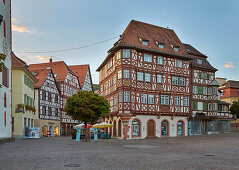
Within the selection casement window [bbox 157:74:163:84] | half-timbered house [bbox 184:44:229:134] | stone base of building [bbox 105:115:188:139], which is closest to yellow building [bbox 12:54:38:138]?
stone base of building [bbox 105:115:188:139]

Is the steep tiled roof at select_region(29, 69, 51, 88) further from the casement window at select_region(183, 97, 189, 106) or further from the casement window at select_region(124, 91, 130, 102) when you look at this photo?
the casement window at select_region(183, 97, 189, 106)

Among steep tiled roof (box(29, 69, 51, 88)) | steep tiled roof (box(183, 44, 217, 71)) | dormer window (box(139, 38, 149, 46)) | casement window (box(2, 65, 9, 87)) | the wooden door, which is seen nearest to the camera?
casement window (box(2, 65, 9, 87))

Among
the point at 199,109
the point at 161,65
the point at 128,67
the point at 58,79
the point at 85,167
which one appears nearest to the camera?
the point at 85,167

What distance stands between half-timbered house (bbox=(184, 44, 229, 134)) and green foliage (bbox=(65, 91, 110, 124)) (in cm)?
1594

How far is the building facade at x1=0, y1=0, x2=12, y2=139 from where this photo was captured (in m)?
26.9

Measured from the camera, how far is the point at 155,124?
4103 centimetres

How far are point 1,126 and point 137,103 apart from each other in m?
17.5

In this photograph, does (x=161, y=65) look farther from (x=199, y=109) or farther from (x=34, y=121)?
(x=34, y=121)

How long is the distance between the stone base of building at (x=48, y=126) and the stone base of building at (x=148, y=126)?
16.1 m

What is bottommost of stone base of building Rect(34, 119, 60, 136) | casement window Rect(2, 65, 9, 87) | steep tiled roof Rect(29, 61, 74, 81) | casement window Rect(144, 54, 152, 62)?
stone base of building Rect(34, 119, 60, 136)

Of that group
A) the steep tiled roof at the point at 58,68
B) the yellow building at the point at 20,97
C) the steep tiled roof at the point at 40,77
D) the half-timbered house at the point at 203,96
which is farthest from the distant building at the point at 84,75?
the half-timbered house at the point at 203,96

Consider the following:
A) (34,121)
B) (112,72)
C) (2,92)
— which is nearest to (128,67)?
(112,72)

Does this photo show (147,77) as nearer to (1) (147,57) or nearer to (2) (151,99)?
(1) (147,57)

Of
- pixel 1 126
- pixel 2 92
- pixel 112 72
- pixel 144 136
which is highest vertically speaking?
pixel 112 72
